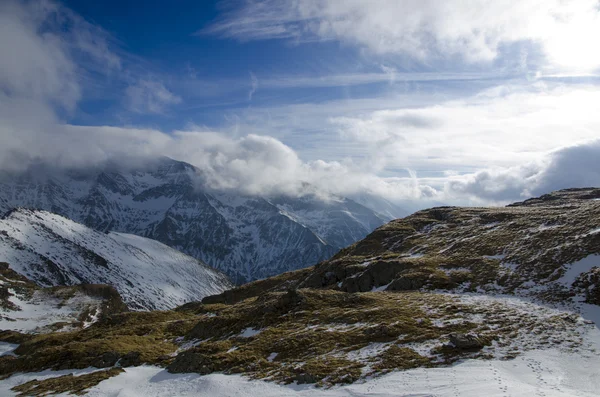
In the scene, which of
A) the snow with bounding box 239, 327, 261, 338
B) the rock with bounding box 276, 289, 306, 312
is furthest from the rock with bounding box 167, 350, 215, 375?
the rock with bounding box 276, 289, 306, 312

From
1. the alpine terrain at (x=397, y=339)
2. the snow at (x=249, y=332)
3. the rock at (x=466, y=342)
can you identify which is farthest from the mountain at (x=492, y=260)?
the snow at (x=249, y=332)

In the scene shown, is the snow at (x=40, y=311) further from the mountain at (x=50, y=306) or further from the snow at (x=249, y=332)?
the snow at (x=249, y=332)

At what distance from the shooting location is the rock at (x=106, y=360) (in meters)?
37.0

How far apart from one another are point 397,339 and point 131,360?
1048 inches

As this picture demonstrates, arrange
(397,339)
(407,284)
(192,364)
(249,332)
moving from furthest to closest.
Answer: (407,284) < (249,332) < (192,364) < (397,339)

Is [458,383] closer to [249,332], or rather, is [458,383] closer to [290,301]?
[249,332]

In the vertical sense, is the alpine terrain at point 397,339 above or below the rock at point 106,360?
above

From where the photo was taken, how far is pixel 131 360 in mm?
36656

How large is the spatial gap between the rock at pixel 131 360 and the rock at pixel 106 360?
1.03m

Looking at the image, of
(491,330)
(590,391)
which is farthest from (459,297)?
(590,391)

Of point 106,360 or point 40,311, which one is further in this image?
point 40,311

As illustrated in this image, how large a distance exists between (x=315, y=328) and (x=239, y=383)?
12.2 metres

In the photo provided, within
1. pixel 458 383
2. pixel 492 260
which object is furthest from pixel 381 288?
pixel 458 383

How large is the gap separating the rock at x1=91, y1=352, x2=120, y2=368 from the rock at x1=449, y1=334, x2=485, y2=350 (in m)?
33.0
